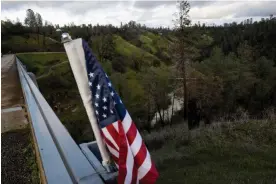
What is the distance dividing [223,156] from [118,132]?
8.30m

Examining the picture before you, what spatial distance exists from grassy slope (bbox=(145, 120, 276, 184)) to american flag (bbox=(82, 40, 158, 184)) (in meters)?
5.20

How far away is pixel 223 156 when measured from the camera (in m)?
9.82

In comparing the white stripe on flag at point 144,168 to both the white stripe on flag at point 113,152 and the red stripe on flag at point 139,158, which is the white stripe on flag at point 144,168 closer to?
the red stripe on flag at point 139,158

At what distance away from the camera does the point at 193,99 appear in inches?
1141

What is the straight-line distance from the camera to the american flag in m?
2.58

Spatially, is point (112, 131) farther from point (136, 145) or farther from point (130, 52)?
point (130, 52)

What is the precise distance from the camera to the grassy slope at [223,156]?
7691 mm

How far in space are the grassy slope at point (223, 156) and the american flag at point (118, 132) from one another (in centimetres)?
520

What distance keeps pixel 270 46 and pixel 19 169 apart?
205 feet

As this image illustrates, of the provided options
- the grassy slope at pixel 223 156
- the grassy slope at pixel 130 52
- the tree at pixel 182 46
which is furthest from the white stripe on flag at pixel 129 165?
the grassy slope at pixel 130 52

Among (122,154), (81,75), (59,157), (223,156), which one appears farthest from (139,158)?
(223,156)

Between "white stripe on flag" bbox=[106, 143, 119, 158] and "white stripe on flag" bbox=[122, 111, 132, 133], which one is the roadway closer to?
"white stripe on flag" bbox=[106, 143, 119, 158]

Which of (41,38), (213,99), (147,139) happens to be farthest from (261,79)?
(41,38)

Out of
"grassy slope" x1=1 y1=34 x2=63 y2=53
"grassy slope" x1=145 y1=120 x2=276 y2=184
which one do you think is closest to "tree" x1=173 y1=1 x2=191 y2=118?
"grassy slope" x1=145 y1=120 x2=276 y2=184
